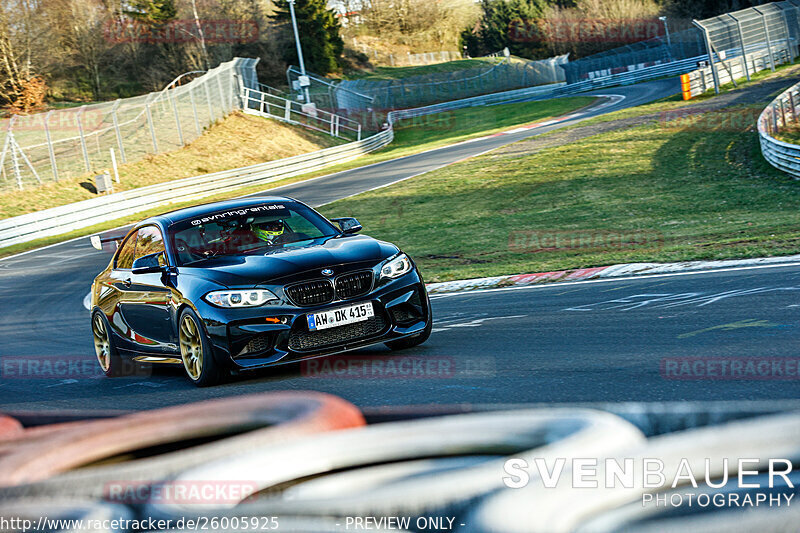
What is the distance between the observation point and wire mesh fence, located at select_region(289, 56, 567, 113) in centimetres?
6331

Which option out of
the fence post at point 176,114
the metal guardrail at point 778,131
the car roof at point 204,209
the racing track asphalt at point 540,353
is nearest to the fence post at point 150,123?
the fence post at point 176,114

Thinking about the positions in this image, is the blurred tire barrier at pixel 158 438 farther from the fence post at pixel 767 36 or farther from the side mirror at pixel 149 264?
the fence post at pixel 767 36

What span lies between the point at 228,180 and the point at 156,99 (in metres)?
5.37

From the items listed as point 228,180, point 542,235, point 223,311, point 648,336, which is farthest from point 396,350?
point 228,180

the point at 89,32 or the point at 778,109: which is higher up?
the point at 89,32

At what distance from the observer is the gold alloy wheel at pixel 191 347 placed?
7.22 meters

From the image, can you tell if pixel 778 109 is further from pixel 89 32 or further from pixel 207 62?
pixel 89 32

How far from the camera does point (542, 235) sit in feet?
63.0

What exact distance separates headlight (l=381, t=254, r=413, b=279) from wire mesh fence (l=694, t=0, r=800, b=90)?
35.3 metres

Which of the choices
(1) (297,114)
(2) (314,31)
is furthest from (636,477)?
(2) (314,31)

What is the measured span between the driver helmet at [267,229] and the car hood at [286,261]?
0.50 meters

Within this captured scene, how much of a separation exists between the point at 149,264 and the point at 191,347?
3.59ft

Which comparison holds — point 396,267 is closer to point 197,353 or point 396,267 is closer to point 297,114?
point 197,353

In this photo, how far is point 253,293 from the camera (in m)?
7.01
